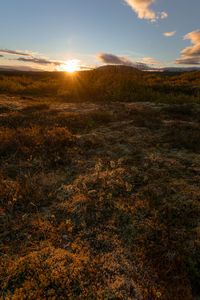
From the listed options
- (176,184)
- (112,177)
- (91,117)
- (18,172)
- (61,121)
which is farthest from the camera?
(91,117)

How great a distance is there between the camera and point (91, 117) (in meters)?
13.2

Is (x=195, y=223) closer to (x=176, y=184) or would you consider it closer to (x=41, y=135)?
(x=176, y=184)

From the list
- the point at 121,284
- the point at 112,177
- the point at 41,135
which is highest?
the point at 41,135

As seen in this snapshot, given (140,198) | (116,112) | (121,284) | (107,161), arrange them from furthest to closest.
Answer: (116,112) → (107,161) → (140,198) → (121,284)

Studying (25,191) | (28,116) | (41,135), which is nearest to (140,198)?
(25,191)

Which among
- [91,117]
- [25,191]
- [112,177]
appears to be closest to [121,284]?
[112,177]

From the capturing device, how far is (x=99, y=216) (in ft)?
14.1

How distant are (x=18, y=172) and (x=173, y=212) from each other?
5.51 metres

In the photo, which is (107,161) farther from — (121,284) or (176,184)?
(121,284)

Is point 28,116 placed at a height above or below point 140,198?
above

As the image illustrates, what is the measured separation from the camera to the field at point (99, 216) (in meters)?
2.88

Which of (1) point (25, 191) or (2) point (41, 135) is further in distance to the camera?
(2) point (41, 135)

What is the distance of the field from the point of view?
9.46 ft

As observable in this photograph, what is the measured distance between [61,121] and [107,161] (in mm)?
6267
